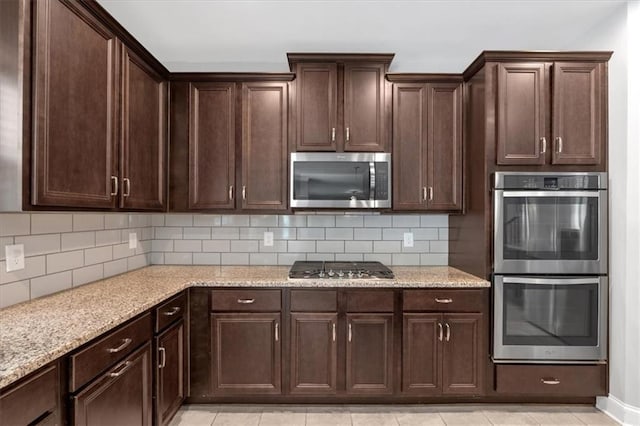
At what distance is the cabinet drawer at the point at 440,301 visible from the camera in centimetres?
246

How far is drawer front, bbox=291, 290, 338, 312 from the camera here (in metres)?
2.48

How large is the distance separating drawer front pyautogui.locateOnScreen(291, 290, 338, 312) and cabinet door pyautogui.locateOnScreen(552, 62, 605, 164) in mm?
1773

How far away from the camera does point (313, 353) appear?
2.48 m

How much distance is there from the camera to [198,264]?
10.3ft

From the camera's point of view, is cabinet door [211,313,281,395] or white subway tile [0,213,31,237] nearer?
white subway tile [0,213,31,237]

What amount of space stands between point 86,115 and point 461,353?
2665mm

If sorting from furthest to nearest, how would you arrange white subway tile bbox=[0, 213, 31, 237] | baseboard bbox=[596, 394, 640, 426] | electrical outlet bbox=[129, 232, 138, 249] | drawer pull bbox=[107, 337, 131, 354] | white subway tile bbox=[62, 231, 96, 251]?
electrical outlet bbox=[129, 232, 138, 249], baseboard bbox=[596, 394, 640, 426], white subway tile bbox=[62, 231, 96, 251], white subway tile bbox=[0, 213, 31, 237], drawer pull bbox=[107, 337, 131, 354]

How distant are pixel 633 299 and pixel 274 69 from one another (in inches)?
126

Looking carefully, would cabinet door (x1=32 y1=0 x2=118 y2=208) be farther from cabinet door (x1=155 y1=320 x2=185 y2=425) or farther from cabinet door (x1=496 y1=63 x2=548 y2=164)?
cabinet door (x1=496 y1=63 x2=548 y2=164)

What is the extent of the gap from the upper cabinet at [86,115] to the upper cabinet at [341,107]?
1.09 m

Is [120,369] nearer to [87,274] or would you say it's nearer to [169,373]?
[169,373]

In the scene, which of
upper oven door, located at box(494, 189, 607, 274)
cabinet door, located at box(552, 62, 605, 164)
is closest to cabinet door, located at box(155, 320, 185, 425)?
upper oven door, located at box(494, 189, 607, 274)

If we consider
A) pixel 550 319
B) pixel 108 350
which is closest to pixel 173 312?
pixel 108 350

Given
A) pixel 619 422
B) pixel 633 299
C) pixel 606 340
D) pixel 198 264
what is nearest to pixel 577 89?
pixel 633 299
